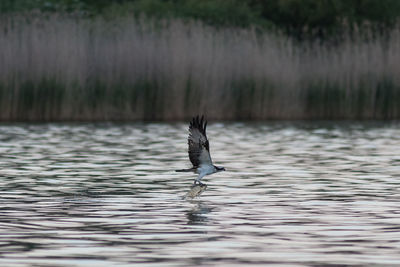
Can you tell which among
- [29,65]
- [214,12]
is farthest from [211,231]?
[214,12]

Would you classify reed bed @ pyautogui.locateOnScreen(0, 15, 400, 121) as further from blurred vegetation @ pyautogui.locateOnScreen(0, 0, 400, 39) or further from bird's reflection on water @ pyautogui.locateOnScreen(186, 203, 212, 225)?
bird's reflection on water @ pyautogui.locateOnScreen(186, 203, 212, 225)

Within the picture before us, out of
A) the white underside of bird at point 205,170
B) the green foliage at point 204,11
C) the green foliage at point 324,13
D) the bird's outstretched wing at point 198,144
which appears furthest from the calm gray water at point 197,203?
the green foliage at point 324,13

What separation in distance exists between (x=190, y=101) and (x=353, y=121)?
341 centimetres

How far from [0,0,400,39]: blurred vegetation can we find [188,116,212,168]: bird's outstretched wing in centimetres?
1928

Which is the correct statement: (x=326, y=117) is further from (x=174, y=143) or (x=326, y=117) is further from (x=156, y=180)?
(x=156, y=180)

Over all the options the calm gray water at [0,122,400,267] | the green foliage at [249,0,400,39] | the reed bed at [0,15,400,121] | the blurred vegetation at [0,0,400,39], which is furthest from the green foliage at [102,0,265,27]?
the calm gray water at [0,122,400,267]

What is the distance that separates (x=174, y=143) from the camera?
18.1m

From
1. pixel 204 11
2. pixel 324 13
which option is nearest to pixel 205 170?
pixel 204 11

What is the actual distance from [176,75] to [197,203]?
12457mm

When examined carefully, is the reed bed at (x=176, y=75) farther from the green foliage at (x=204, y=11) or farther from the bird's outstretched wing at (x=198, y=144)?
the bird's outstretched wing at (x=198, y=144)

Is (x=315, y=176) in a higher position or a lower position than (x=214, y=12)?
lower

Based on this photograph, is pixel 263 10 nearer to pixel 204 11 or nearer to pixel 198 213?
pixel 204 11

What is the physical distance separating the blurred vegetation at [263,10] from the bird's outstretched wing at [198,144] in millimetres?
19277

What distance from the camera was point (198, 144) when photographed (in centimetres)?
1063
